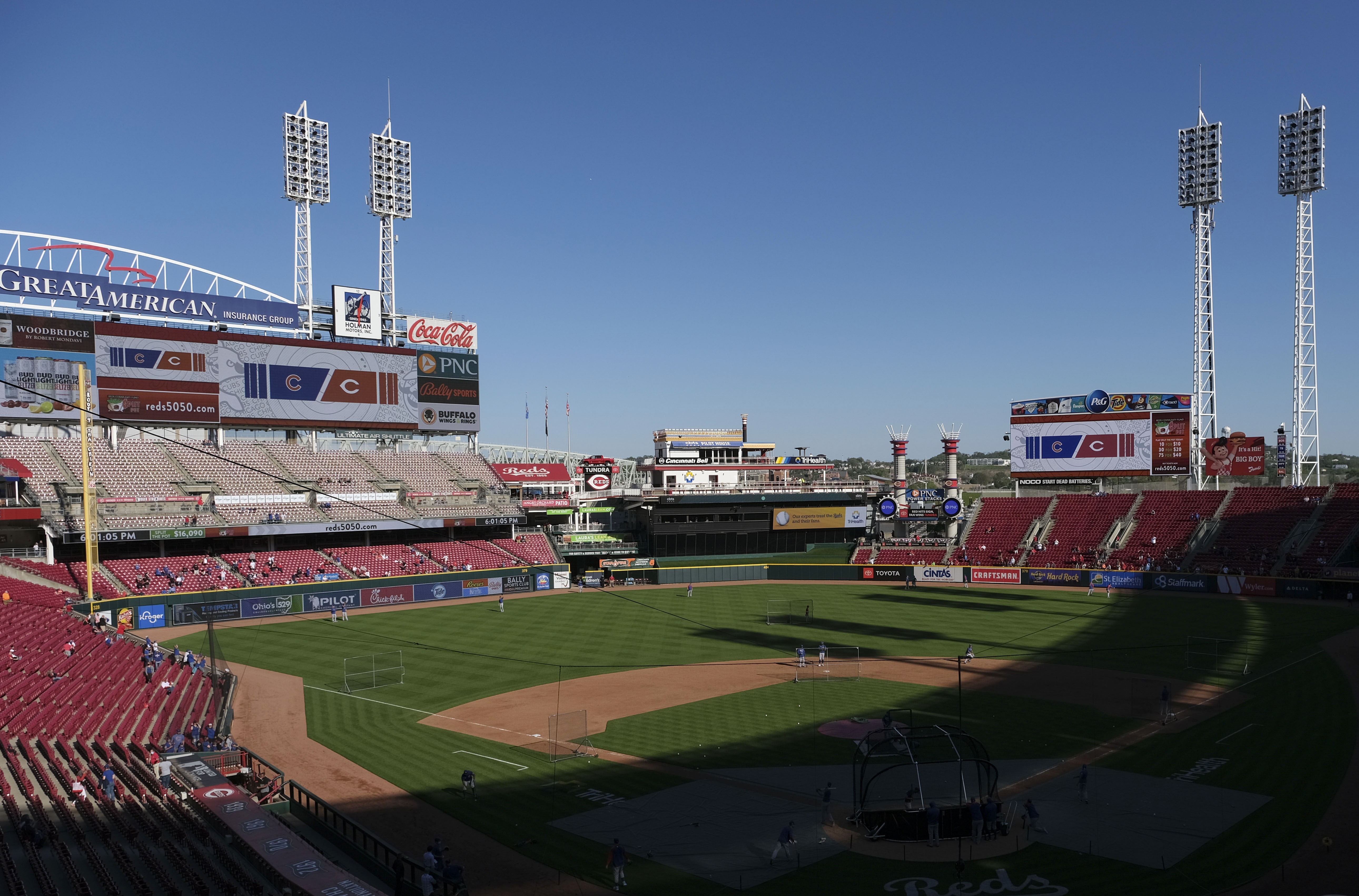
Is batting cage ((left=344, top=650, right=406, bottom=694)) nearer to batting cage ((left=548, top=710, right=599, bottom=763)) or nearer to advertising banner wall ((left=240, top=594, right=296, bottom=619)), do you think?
batting cage ((left=548, top=710, right=599, bottom=763))

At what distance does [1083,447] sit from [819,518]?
22860mm

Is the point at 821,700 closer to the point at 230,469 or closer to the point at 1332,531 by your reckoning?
the point at 1332,531

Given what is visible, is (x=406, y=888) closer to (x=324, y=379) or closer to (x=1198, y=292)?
(x=324, y=379)

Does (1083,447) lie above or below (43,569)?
above

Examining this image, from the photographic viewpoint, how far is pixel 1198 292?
72500mm

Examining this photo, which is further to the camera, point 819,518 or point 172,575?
point 819,518

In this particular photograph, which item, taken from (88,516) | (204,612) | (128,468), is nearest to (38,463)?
(128,468)

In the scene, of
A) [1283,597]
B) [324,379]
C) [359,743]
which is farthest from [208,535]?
[1283,597]

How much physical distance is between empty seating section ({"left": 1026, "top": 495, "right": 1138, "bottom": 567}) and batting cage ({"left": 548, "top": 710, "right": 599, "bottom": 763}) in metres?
48.0

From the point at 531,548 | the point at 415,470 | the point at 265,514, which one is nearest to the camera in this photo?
the point at 265,514

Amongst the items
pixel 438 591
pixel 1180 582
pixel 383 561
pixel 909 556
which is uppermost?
pixel 383 561

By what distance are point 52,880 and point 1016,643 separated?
39961 mm

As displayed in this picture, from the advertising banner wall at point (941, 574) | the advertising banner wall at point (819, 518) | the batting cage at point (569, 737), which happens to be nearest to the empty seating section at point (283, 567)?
the batting cage at point (569, 737)

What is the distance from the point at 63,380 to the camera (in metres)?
62.1
